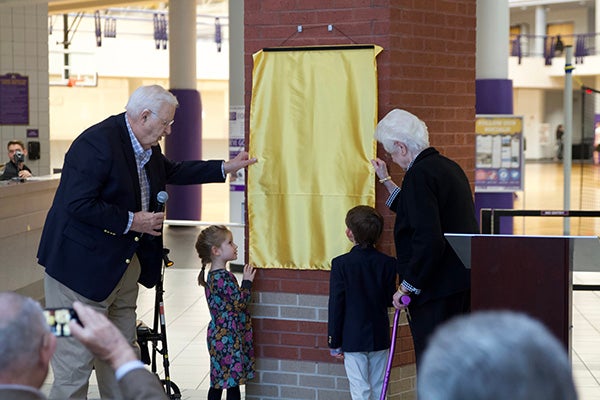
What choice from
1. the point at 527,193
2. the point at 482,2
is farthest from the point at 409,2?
the point at 527,193

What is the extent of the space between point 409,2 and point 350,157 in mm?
868

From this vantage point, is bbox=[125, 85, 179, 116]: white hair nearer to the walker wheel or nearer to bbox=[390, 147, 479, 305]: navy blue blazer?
bbox=[390, 147, 479, 305]: navy blue blazer

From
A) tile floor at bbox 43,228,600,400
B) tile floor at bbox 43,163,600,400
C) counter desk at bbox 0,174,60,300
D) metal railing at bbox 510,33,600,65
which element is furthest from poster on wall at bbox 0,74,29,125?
metal railing at bbox 510,33,600,65

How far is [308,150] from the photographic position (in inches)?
209

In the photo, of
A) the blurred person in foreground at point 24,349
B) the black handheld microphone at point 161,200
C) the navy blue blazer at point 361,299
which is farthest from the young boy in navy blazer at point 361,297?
the blurred person in foreground at point 24,349

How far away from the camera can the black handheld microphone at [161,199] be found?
15.4 feet

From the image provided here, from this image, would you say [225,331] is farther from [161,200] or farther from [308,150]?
[308,150]

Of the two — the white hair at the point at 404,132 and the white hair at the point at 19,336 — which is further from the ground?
the white hair at the point at 404,132

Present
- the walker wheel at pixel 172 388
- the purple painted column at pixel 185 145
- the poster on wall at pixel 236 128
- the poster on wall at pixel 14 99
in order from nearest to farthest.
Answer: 1. the walker wheel at pixel 172 388
2. the poster on wall at pixel 236 128
3. the poster on wall at pixel 14 99
4. the purple painted column at pixel 185 145

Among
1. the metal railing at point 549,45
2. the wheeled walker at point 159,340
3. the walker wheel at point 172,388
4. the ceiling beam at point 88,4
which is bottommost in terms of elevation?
the walker wheel at point 172,388

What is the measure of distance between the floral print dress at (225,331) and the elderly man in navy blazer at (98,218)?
0.59 metres

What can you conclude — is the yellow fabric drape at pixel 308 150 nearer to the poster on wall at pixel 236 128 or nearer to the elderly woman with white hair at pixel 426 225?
the elderly woman with white hair at pixel 426 225

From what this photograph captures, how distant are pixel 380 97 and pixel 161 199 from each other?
4.25ft

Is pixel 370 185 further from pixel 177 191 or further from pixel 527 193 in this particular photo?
pixel 527 193
